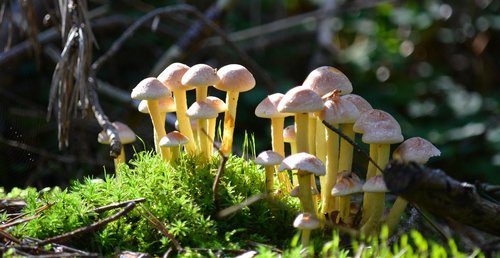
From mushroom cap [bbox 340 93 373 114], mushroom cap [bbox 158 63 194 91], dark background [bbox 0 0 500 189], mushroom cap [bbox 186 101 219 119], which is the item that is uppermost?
mushroom cap [bbox 158 63 194 91]

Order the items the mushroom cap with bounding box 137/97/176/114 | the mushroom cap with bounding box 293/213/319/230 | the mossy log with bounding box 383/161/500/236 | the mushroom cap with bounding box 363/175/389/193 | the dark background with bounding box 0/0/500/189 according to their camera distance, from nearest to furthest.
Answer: the mossy log with bounding box 383/161/500/236 → the mushroom cap with bounding box 293/213/319/230 → the mushroom cap with bounding box 363/175/389/193 → the mushroom cap with bounding box 137/97/176/114 → the dark background with bounding box 0/0/500/189

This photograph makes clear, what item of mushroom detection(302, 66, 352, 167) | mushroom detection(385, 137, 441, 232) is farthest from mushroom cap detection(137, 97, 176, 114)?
mushroom detection(385, 137, 441, 232)

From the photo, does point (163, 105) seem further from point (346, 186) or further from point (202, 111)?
point (346, 186)

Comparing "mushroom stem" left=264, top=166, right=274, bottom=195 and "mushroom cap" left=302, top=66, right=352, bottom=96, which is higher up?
"mushroom cap" left=302, top=66, right=352, bottom=96

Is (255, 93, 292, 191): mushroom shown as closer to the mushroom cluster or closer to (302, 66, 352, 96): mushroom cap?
the mushroom cluster

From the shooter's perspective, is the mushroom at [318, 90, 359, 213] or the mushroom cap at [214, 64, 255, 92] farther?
the mushroom cap at [214, 64, 255, 92]

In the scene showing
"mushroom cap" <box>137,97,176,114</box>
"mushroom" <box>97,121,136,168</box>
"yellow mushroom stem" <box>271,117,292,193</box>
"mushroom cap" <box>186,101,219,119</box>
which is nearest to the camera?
"mushroom cap" <box>186,101,219,119</box>
